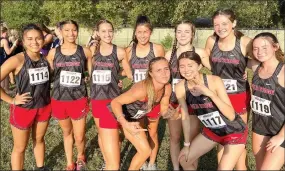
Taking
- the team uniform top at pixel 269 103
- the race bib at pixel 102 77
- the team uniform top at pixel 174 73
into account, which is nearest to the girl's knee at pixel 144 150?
the team uniform top at pixel 174 73

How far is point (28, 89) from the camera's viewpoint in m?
3.88

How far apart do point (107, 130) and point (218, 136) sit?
4.06 ft

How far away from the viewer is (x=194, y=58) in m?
3.40

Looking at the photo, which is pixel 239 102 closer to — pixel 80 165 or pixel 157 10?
pixel 80 165

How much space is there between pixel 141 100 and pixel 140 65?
3.16 feet

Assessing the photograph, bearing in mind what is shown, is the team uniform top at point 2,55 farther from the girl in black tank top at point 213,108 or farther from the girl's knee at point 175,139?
the girl in black tank top at point 213,108

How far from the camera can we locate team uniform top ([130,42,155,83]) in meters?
4.45

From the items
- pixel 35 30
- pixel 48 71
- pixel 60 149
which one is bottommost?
pixel 60 149

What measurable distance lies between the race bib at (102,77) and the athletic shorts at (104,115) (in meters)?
0.25

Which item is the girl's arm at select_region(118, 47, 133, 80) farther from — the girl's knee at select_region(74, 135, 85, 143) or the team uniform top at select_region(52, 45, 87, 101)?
the girl's knee at select_region(74, 135, 85, 143)

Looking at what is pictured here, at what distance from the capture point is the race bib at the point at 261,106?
10.9 ft

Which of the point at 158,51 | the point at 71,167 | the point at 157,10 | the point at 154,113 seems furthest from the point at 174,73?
the point at 157,10

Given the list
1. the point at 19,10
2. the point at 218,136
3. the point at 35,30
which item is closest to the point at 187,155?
the point at 218,136

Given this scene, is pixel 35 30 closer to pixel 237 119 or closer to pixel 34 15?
pixel 237 119
